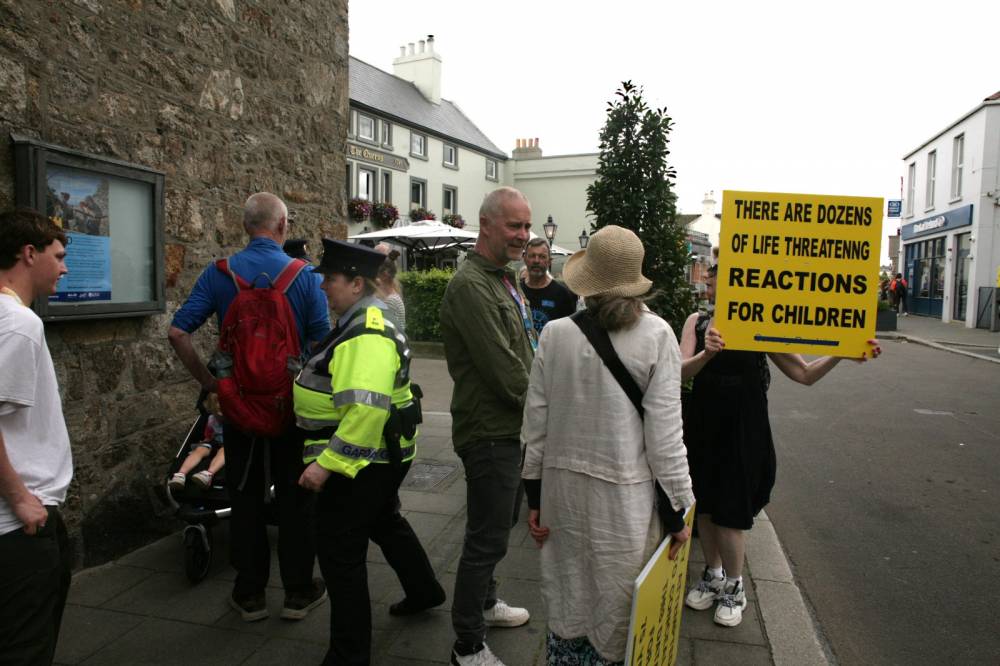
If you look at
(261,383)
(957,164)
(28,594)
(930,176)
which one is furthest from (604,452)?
(930,176)

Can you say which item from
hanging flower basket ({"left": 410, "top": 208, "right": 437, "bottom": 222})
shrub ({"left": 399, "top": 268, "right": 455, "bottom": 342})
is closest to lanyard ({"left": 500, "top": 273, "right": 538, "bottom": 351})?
A: shrub ({"left": 399, "top": 268, "right": 455, "bottom": 342})

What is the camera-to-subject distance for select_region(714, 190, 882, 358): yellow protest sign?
Answer: 123 inches

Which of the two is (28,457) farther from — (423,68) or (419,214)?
(423,68)

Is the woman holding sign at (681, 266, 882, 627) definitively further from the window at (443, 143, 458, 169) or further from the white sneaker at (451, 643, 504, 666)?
the window at (443, 143, 458, 169)

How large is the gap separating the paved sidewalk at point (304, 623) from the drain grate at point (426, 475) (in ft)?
4.09

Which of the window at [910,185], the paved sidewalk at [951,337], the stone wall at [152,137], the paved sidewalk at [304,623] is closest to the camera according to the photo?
the paved sidewalk at [304,623]

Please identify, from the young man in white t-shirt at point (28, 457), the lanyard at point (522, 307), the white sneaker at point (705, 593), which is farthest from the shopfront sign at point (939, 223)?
the young man in white t-shirt at point (28, 457)

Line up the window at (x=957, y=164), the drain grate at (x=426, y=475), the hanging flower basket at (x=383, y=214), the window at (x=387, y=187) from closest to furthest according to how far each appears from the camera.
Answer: the drain grate at (x=426, y=475) < the window at (x=957, y=164) < the hanging flower basket at (x=383, y=214) < the window at (x=387, y=187)

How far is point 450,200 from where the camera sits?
125ft

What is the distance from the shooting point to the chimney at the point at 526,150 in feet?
155

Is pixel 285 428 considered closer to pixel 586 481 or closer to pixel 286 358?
pixel 286 358

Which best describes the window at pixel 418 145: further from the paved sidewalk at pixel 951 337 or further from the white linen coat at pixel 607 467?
the white linen coat at pixel 607 467

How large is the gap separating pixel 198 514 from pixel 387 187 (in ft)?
95.0

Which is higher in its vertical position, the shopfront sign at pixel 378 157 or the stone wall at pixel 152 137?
the shopfront sign at pixel 378 157
